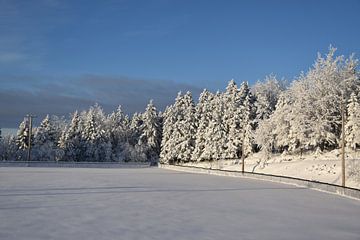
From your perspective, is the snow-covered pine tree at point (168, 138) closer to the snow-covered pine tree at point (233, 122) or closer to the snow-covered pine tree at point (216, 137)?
the snow-covered pine tree at point (216, 137)

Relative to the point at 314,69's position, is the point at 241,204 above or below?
below

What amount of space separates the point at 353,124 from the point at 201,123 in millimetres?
31187

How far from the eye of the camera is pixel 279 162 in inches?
2271

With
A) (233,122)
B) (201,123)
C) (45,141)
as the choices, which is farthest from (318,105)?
(45,141)

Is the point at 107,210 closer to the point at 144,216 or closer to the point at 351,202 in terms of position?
the point at 144,216

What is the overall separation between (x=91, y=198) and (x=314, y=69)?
46.7m

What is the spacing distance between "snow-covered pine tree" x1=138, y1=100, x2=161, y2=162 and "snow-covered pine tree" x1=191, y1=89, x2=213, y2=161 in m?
12.6

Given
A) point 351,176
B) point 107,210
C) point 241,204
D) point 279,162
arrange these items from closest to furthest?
point 107,210 < point 241,204 < point 351,176 < point 279,162

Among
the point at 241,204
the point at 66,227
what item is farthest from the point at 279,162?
the point at 66,227

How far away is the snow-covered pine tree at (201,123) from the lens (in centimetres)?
7562

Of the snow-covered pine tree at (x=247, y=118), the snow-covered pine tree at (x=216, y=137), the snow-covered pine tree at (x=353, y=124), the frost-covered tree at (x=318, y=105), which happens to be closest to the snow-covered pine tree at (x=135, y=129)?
the snow-covered pine tree at (x=216, y=137)

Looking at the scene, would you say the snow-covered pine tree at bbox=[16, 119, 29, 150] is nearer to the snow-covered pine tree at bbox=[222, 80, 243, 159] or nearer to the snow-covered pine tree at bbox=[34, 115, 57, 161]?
the snow-covered pine tree at bbox=[34, 115, 57, 161]

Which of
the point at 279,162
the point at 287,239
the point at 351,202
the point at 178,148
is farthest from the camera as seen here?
the point at 178,148

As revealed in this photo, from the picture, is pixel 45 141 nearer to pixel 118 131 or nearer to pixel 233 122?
pixel 118 131
